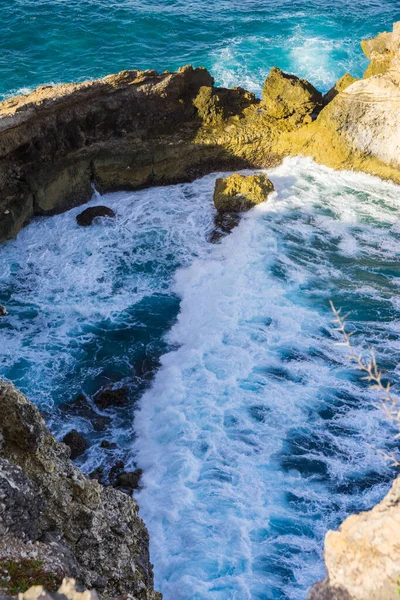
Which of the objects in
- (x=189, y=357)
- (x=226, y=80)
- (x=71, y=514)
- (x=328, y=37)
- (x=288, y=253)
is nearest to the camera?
(x=71, y=514)

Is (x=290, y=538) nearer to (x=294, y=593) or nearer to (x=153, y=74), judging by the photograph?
(x=294, y=593)

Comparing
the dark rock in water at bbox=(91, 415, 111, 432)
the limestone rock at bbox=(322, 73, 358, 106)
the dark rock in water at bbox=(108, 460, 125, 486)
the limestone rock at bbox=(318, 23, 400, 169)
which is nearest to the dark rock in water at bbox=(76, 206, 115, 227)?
the dark rock in water at bbox=(91, 415, 111, 432)

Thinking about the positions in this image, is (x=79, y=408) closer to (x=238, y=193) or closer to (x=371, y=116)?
(x=238, y=193)

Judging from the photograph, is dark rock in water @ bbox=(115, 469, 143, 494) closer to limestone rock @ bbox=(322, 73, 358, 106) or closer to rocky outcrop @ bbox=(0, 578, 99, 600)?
rocky outcrop @ bbox=(0, 578, 99, 600)

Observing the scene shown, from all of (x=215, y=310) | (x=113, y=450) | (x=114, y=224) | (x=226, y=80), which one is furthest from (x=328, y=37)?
(x=113, y=450)

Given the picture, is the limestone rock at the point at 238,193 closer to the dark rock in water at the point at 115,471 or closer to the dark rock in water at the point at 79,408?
the dark rock in water at the point at 79,408

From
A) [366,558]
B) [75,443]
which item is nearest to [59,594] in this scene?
[366,558]
